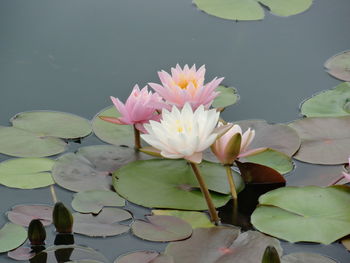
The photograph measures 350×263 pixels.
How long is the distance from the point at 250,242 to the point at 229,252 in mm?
83

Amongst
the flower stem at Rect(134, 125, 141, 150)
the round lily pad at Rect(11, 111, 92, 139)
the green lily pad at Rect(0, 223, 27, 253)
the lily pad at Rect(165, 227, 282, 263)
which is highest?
the round lily pad at Rect(11, 111, 92, 139)

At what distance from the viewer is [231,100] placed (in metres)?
2.89

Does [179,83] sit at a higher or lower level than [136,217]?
higher

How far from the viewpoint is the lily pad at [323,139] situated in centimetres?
253

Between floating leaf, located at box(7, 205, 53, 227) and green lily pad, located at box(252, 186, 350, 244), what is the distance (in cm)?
64

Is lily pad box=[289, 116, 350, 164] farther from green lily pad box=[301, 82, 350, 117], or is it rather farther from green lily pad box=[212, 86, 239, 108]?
green lily pad box=[212, 86, 239, 108]

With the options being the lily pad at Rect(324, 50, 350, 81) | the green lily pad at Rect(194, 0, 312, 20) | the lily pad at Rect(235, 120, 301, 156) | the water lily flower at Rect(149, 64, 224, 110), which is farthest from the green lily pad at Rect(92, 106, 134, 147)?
the green lily pad at Rect(194, 0, 312, 20)

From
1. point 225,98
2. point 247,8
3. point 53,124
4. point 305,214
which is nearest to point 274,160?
point 305,214

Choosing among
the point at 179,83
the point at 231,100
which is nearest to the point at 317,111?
the point at 231,100

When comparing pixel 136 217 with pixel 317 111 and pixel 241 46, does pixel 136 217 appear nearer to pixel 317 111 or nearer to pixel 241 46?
pixel 317 111

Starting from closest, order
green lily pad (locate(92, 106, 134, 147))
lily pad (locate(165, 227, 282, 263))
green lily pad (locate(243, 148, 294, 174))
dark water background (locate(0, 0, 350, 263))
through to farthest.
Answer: lily pad (locate(165, 227, 282, 263))
green lily pad (locate(243, 148, 294, 174))
green lily pad (locate(92, 106, 134, 147))
dark water background (locate(0, 0, 350, 263))

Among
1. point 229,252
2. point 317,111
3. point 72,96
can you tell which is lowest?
point 229,252

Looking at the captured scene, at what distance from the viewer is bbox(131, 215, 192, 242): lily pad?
6.89 feet

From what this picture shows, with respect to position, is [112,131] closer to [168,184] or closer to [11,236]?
[168,184]
